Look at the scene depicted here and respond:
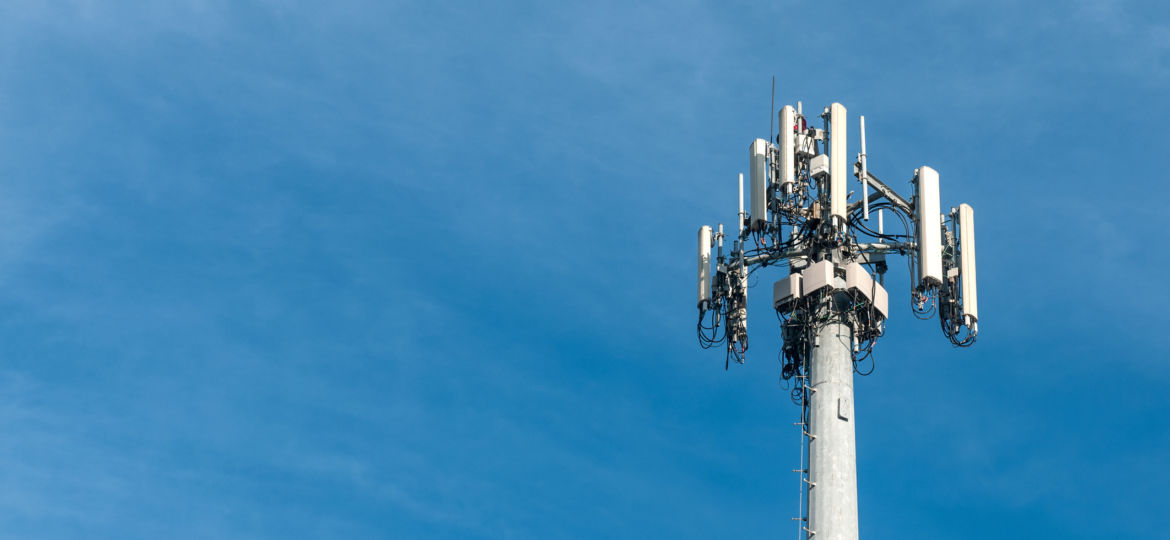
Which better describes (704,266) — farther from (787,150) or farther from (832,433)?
(832,433)

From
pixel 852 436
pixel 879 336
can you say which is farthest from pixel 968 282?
pixel 852 436

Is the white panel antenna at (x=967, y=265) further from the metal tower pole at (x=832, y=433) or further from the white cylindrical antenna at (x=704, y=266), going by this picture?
the white cylindrical antenna at (x=704, y=266)

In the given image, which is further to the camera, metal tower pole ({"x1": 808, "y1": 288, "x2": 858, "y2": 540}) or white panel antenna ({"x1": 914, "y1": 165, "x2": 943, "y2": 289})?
white panel antenna ({"x1": 914, "y1": 165, "x2": 943, "y2": 289})

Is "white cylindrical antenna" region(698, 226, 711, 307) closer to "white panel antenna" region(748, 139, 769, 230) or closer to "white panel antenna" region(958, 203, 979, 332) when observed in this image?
"white panel antenna" region(748, 139, 769, 230)

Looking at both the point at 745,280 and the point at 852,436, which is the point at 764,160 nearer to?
the point at 745,280

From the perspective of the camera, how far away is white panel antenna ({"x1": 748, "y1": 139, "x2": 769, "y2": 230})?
67.2 m

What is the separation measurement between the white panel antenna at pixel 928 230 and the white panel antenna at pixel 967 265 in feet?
3.05

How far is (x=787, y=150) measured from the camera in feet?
221

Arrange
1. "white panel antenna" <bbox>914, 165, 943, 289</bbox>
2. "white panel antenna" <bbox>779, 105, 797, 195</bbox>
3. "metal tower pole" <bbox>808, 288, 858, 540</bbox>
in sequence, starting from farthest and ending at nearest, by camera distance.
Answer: "white panel antenna" <bbox>779, 105, 797, 195</bbox> < "white panel antenna" <bbox>914, 165, 943, 289</bbox> < "metal tower pole" <bbox>808, 288, 858, 540</bbox>

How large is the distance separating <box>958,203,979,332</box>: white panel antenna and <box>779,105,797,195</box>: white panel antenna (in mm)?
6667

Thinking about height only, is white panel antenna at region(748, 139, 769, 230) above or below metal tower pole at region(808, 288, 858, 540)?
above

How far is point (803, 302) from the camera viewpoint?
216 feet

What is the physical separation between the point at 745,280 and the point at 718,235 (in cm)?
268

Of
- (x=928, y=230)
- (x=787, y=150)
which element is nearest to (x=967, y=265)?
(x=928, y=230)
